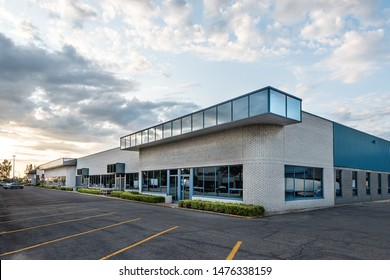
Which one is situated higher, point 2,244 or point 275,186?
point 275,186

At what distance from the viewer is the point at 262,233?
12.1m

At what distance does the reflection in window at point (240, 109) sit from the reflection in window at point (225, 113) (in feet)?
1.49

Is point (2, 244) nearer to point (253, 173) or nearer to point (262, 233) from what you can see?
point (262, 233)

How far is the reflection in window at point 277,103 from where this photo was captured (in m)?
16.7

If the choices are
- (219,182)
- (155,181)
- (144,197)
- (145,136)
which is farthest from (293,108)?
(155,181)

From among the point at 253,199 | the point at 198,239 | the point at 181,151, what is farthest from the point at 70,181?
the point at 198,239

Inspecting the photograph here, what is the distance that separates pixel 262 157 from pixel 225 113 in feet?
11.9

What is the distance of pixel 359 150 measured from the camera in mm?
29719

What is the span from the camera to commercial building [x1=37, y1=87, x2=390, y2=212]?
729 inches

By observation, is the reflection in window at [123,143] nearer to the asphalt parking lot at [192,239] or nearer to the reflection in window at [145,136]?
the reflection in window at [145,136]

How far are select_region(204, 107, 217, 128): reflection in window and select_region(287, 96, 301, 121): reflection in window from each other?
481 centimetres

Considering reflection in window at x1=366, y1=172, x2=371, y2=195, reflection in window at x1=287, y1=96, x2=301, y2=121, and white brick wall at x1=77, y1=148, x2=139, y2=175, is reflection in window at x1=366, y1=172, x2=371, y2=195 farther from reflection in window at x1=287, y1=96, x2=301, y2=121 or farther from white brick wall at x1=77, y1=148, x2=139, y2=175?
white brick wall at x1=77, y1=148, x2=139, y2=175

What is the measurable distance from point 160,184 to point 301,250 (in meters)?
21.2

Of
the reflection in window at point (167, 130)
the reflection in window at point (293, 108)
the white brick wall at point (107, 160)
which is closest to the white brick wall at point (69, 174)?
the white brick wall at point (107, 160)
